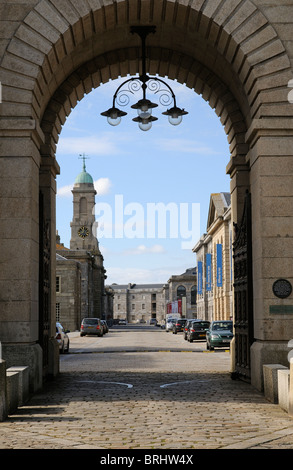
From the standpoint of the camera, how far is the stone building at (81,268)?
280ft

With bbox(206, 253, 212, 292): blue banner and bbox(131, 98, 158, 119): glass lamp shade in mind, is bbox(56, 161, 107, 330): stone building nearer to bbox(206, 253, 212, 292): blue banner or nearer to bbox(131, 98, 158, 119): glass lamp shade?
bbox(206, 253, 212, 292): blue banner

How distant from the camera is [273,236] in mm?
13219

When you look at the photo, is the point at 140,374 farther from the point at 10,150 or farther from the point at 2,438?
the point at 2,438

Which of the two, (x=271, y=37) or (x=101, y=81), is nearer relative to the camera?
(x=271, y=37)

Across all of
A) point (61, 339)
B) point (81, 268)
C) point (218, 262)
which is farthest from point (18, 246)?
point (81, 268)

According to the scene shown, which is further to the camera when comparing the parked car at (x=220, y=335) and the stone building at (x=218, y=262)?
the stone building at (x=218, y=262)

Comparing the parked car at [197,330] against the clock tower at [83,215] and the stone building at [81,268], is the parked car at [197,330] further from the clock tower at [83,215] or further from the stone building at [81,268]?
the clock tower at [83,215]

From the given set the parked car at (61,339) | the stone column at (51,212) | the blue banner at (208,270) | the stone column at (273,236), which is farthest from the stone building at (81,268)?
the stone column at (273,236)

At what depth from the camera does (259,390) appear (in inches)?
530

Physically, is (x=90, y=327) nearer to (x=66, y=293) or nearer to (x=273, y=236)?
(x=66, y=293)

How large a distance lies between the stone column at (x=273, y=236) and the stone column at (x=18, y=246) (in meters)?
4.38

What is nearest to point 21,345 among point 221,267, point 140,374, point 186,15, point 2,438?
point 2,438

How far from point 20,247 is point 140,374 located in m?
6.48

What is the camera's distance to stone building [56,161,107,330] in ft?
280
